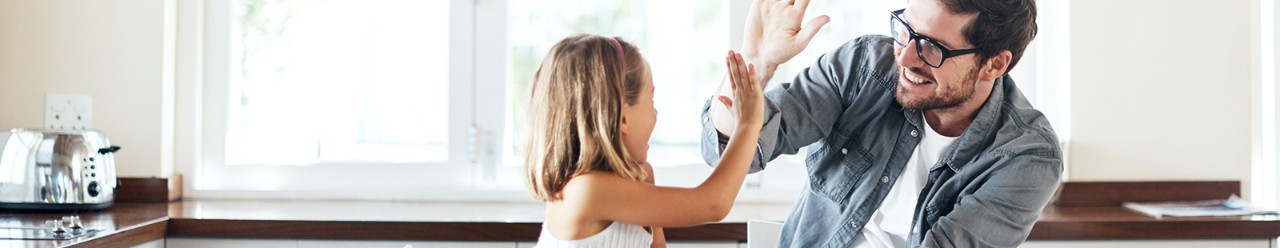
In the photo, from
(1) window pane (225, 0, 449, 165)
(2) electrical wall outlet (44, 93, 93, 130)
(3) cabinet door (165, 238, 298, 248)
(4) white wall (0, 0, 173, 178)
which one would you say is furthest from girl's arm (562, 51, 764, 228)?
(2) electrical wall outlet (44, 93, 93, 130)

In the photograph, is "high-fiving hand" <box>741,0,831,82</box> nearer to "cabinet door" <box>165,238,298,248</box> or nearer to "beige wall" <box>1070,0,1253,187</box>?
"cabinet door" <box>165,238,298,248</box>

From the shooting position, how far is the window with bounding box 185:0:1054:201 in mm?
3000

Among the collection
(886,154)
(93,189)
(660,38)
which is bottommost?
(93,189)

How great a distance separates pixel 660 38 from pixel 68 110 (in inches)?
56.5

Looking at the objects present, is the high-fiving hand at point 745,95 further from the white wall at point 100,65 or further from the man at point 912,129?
the white wall at point 100,65

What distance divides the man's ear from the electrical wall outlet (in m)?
2.16

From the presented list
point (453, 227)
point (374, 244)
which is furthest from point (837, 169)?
point (374, 244)

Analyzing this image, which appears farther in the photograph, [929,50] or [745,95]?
[929,50]

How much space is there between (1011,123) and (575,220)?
26.6 inches

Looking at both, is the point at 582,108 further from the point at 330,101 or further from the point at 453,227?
the point at 330,101

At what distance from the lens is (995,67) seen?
1771 mm

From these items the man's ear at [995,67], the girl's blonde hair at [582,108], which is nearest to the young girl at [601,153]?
the girl's blonde hair at [582,108]

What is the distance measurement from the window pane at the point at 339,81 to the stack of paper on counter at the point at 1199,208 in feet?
5.42

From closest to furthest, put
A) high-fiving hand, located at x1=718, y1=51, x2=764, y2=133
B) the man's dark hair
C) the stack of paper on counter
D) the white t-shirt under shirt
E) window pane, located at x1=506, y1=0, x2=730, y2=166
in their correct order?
high-fiving hand, located at x1=718, y1=51, x2=764, y2=133 < the man's dark hair < the white t-shirt under shirt < the stack of paper on counter < window pane, located at x1=506, y1=0, x2=730, y2=166
